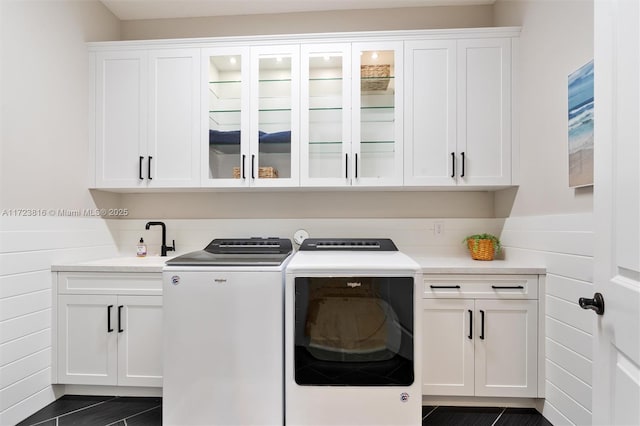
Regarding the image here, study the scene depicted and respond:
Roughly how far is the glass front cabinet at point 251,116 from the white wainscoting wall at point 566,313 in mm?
1558

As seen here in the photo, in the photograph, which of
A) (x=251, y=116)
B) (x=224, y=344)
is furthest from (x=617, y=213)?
(x=251, y=116)

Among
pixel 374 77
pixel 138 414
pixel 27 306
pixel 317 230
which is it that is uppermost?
pixel 374 77

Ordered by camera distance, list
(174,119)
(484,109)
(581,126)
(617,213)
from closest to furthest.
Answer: (617,213) → (581,126) → (484,109) → (174,119)

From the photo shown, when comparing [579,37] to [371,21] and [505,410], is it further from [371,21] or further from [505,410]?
[505,410]

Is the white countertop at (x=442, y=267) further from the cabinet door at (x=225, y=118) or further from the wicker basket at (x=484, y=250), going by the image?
the cabinet door at (x=225, y=118)

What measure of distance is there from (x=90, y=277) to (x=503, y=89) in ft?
9.63

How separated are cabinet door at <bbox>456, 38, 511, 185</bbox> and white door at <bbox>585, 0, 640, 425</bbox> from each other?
1.25m

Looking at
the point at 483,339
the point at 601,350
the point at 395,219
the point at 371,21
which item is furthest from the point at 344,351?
the point at 371,21

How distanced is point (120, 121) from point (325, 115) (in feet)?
4.82

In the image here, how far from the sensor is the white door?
2.47ft

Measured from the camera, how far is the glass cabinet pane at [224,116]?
227 centimetres

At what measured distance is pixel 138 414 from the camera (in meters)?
1.89

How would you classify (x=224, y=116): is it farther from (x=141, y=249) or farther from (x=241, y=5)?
(x=141, y=249)

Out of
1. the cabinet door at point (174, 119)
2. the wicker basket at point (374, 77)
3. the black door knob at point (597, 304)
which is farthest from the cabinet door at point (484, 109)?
the cabinet door at point (174, 119)
